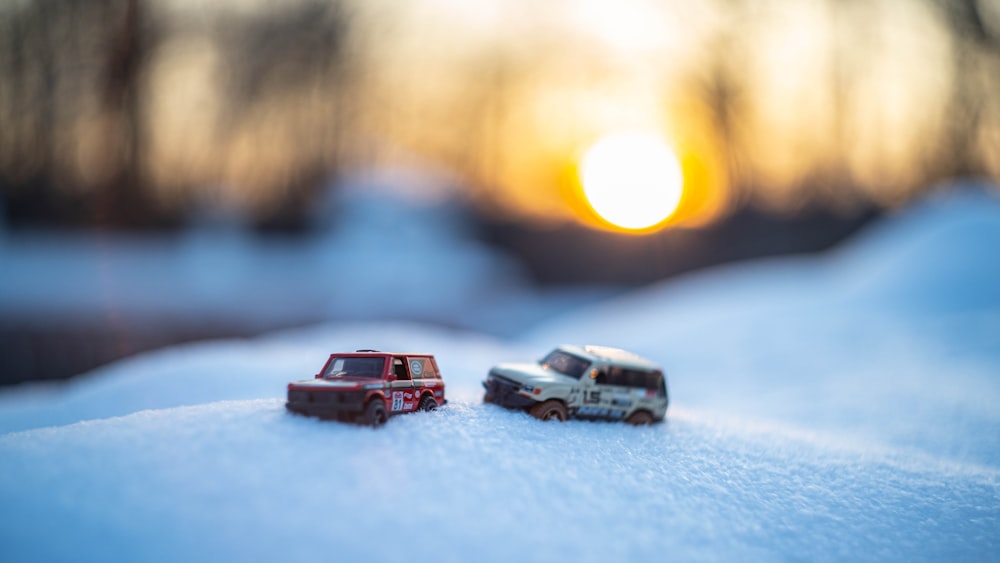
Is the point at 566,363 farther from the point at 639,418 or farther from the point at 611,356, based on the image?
the point at 639,418

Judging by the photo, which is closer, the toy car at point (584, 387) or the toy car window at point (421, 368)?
the toy car window at point (421, 368)

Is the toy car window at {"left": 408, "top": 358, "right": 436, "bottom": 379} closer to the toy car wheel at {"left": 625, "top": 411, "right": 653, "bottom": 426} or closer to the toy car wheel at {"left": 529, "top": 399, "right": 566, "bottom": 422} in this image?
the toy car wheel at {"left": 529, "top": 399, "right": 566, "bottom": 422}

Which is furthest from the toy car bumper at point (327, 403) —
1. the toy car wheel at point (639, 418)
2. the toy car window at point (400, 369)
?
→ the toy car wheel at point (639, 418)

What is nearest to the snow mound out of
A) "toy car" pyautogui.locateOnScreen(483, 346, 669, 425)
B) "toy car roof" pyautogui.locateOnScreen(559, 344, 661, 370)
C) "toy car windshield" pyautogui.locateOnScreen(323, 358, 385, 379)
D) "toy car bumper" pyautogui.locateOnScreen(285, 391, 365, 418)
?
"toy car bumper" pyautogui.locateOnScreen(285, 391, 365, 418)

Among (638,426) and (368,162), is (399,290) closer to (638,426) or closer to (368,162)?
(368,162)

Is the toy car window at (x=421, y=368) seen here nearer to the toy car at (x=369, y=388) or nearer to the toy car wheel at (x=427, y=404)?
the toy car at (x=369, y=388)
